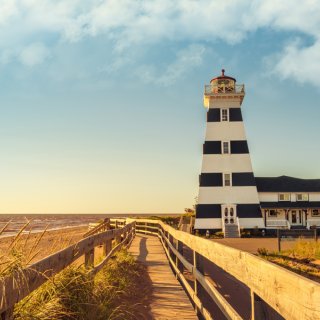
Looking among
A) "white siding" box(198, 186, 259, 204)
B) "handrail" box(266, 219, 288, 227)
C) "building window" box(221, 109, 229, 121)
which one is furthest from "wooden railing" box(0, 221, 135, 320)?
"handrail" box(266, 219, 288, 227)

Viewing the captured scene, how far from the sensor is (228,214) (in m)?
31.0

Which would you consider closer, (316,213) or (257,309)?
(257,309)

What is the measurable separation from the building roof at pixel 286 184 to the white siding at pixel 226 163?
20.4 ft

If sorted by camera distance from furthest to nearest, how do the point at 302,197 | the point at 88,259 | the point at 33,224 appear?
the point at 302,197 → the point at 33,224 → the point at 88,259

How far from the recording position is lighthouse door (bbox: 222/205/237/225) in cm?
3095

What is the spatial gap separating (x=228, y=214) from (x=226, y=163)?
3.97 meters

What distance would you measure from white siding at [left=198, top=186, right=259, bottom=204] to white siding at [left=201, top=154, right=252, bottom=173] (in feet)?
4.86

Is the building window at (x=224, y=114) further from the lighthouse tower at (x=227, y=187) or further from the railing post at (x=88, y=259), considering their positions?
the railing post at (x=88, y=259)

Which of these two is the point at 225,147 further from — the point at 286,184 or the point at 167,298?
the point at 167,298

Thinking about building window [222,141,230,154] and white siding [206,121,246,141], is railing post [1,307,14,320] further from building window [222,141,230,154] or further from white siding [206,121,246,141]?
white siding [206,121,246,141]

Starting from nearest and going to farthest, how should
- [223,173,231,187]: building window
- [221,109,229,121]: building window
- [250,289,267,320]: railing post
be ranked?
[250,289,267,320]: railing post < [223,173,231,187]: building window < [221,109,229,121]: building window

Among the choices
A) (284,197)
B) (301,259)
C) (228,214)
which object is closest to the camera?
(301,259)

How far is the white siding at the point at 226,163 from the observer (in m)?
31.2

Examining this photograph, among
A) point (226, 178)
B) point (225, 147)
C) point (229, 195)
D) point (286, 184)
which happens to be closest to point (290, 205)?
point (286, 184)
